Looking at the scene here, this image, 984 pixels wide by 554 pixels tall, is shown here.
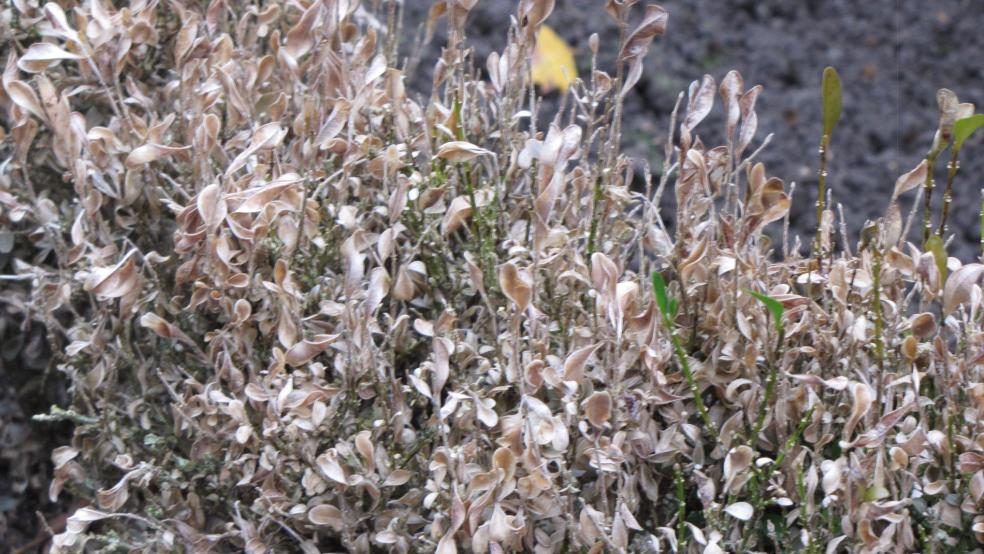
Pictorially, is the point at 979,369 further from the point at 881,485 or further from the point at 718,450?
the point at 718,450

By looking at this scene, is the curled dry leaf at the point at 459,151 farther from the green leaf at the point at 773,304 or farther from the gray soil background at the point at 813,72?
the gray soil background at the point at 813,72

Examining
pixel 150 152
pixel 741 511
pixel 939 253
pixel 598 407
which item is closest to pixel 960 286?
pixel 939 253

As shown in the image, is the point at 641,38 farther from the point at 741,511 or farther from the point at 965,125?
the point at 741,511

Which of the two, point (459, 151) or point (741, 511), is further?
point (459, 151)

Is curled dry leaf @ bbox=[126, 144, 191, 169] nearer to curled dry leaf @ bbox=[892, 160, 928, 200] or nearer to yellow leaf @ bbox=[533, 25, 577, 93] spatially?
curled dry leaf @ bbox=[892, 160, 928, 200]

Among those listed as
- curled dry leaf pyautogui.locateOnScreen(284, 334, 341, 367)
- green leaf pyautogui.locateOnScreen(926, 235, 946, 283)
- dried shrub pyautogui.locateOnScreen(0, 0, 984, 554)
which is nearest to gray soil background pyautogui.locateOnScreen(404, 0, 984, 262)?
dried shrub pyautogui.locateOnScreen(0, 0, 984, 554)

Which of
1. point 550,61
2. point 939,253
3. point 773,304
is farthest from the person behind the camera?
point 550,61

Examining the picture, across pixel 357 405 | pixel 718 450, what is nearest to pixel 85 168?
pixel 357 405
